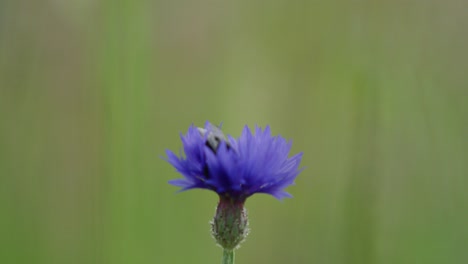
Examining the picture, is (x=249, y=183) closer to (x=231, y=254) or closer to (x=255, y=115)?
(x=231, y=254)

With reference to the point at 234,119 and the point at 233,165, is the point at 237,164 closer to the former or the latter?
the point at 233,165

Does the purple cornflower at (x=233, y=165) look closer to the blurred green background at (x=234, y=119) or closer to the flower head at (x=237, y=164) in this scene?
the flower head at (x=237, y=164)

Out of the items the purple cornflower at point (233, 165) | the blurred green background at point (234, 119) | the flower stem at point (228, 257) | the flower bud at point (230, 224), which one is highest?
the blurred green background at point (234, 119)

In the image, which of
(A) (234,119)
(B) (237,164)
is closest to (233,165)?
(B) (237,164)

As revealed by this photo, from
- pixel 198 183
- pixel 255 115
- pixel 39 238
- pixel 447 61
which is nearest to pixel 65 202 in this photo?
pixel 39 238

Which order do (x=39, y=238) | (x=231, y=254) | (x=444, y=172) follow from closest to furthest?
1. (x=231, y=254)
2. (x=39, y=238)
3. (x=444, y=172)

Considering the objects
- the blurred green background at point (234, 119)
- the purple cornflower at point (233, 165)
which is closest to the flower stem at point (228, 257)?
the purple cornflower at point (233, 165)

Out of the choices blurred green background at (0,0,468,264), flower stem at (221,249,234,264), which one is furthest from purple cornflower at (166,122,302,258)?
blurred green background at (0,0,468,264)
